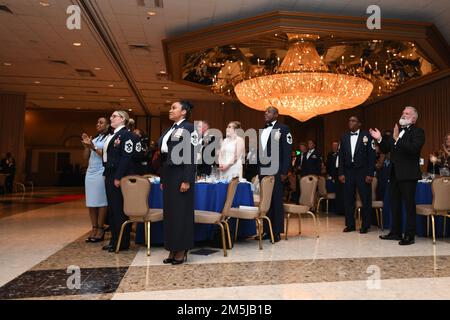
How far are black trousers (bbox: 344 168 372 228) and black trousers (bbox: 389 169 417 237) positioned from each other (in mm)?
727

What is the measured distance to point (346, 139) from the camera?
621 cm

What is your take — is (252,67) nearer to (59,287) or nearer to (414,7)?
(414,7)

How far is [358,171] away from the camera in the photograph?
600 centimetres

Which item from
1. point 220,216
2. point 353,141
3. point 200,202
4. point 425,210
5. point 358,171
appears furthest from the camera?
point 353,141

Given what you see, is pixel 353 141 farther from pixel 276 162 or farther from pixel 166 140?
pixel 166 140

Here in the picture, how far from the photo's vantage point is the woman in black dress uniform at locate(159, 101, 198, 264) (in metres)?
3.61

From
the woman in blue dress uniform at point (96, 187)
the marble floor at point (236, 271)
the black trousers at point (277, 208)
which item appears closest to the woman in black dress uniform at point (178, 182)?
the marble floor at point (236, 271)

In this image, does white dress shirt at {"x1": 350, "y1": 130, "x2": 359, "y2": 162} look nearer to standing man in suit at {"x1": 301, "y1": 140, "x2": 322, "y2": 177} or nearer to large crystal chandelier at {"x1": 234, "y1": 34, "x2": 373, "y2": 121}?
large crystal chandelier at {"x1": 234, "y1": 34, "x2": 373, "y2": 121}

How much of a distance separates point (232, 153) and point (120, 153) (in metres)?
1.69

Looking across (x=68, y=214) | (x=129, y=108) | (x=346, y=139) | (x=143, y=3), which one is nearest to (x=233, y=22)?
(x=143, y=3)

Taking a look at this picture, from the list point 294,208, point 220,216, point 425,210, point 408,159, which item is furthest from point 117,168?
point 425,210

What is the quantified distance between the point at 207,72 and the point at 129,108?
26.5ft

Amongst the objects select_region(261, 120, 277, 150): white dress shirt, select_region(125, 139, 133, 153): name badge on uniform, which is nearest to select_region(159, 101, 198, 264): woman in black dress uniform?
select_region(125, 139, 133, 153): name badge on uniform

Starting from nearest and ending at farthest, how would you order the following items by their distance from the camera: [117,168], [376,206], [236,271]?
[236,271] → [117,168] → [376,206]
